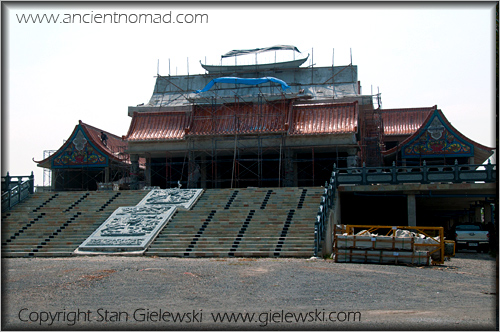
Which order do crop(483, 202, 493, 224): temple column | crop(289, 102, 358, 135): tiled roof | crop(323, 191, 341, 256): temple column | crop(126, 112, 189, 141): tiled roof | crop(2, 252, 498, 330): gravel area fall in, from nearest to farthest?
A: crop(2, 252, 498, 330): gravel area
crop(323, 191, 341, 256): temple column
crop(483, 202, 493, 224): temple column
crop(289, 102, 358, 135): tiled roof
crop(126, 112, 189, 141): tiled roof

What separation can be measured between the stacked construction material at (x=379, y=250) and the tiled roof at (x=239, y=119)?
51.1 ft

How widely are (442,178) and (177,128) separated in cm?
1686

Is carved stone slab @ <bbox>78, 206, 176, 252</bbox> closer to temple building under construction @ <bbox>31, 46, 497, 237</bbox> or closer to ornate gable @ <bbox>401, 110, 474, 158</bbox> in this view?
temple building under construction @ <bbox>31, 46, 497, 237</bbox>

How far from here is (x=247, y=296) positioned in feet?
41.6

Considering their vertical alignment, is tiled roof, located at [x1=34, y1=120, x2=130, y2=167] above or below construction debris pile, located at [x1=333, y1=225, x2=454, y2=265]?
above

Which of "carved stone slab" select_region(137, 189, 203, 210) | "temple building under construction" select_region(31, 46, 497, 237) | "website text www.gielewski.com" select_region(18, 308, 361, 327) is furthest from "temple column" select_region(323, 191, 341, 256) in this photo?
"website text www.gielewski.com" select_region(18, 308, 361, 327)

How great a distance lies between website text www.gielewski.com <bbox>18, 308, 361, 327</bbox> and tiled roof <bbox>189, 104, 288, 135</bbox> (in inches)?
958

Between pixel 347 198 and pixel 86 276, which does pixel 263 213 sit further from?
pixel 86 276

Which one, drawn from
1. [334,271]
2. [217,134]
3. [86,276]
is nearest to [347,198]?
[217,134]

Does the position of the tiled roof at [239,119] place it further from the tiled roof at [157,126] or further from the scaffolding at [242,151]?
the tiled roof at [157,126]

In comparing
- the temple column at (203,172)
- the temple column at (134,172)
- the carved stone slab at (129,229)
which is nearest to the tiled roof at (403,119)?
the temple column at (203,172)

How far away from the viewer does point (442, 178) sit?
2736 cm

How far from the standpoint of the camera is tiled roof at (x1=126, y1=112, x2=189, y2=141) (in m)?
36.6

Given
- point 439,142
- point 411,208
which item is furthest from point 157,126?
point 439,142
